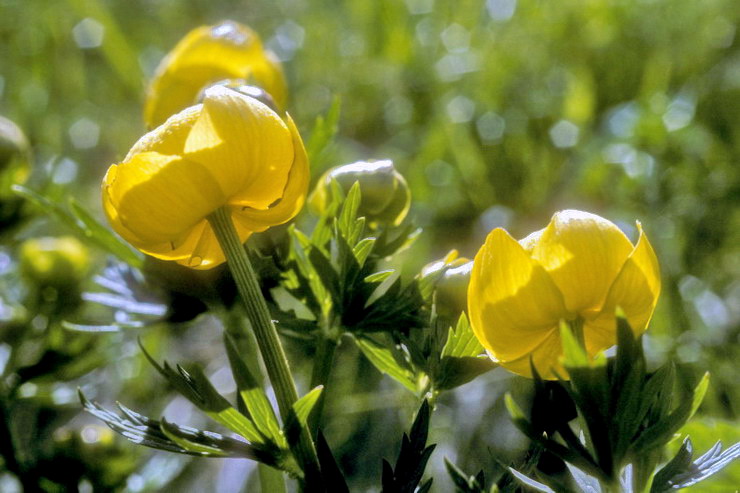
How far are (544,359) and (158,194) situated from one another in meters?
0.28

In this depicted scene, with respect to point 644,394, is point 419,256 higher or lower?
lower

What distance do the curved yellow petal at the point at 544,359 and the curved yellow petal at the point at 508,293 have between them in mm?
25

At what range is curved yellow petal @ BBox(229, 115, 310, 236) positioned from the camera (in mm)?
615

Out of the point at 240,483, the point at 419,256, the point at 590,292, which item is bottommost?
the point at 240,483

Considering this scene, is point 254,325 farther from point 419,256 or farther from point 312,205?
point 419,256

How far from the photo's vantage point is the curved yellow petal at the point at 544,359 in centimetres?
60

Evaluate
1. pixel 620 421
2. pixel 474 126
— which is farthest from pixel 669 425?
pixel 474 126

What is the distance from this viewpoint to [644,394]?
21.7 inches

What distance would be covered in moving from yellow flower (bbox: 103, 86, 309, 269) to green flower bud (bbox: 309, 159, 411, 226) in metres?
0.13

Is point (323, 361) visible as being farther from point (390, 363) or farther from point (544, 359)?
point (544, 359)

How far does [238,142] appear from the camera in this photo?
0.58m

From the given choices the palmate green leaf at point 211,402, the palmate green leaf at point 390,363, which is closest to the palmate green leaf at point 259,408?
the palmate green leaf at point 211,402

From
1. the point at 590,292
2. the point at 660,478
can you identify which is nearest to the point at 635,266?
the point at 590,292

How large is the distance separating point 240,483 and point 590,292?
2.19 feet
